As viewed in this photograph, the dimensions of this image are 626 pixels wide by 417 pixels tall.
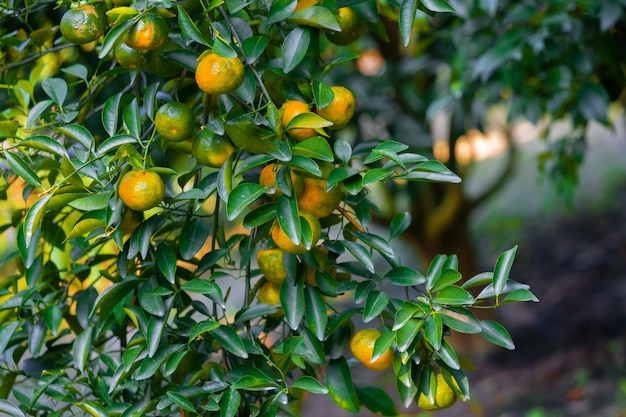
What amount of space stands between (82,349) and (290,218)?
0.98ft

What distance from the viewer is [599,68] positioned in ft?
5.09

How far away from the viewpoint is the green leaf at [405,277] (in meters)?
0.68

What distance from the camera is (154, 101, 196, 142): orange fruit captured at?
2.19ft

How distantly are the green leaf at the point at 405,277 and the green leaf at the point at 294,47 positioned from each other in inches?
8.7

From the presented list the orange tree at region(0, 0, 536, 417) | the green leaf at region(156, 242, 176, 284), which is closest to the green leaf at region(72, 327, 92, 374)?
the orange tree at region(0, 0, 536, 417)

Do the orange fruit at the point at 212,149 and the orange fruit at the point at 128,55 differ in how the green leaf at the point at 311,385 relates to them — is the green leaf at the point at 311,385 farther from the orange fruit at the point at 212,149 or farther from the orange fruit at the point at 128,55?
the orange fruit at the point at 128,55

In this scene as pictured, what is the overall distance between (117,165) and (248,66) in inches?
6.3

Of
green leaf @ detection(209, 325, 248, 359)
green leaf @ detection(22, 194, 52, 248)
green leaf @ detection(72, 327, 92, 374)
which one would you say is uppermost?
green leaf @ detection(22, 194, 52, 248)

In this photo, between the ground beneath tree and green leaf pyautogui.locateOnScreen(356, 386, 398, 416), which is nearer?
green leaf pyautogui.locateOnScreen(356, 386, 398, 416)

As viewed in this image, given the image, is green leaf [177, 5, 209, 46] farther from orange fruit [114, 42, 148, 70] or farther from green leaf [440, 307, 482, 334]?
green leaf [440, 307, 482, 334]

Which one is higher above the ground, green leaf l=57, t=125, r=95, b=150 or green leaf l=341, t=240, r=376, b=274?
green leaf l=57, t=125, r=95, b=150

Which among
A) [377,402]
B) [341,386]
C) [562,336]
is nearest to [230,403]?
[341,386]

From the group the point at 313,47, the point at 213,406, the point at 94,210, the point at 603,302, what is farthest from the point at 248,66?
the point at 603,302

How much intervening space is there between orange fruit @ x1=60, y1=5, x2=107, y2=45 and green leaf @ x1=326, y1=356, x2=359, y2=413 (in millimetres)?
406
